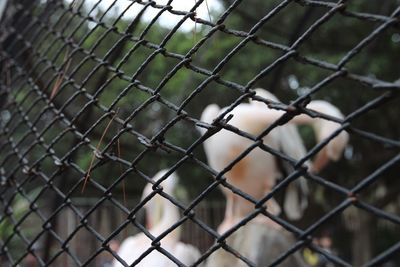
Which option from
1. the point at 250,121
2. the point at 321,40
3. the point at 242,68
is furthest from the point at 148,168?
the point at 250,121

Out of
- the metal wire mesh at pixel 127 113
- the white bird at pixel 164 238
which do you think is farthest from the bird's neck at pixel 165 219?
the metal wire mesh at pixel 127 113

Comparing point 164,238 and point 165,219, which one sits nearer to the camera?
point 164,238

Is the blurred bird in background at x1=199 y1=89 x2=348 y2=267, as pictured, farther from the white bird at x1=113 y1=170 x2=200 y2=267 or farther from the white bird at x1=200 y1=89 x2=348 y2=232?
the white bird at x1=113 y1=170 x2=200 y2=267

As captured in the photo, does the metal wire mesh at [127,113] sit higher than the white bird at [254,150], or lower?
lower

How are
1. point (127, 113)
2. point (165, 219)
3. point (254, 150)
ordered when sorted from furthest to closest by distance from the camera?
point (165, 219) → point (254, 150) → point (127, 113)

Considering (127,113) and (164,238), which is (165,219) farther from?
(127,113)

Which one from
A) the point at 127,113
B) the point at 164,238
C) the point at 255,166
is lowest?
the point at 164,238

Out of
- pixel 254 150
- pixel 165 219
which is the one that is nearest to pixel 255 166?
pixel 254 150

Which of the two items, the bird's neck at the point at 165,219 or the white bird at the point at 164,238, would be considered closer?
the white bird at the point at 164,238

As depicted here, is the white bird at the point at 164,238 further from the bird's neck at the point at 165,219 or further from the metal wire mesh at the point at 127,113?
the metal wire mesh at the point at 127,113

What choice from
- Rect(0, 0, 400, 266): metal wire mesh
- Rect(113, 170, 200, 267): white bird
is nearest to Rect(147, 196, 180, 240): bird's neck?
Rect(113, 170, 200, 267): white bird

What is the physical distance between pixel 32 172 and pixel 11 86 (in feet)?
1.46

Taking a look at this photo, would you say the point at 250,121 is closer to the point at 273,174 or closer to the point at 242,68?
the point at 273,174

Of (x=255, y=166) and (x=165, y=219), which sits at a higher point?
(x=255, y=166)
